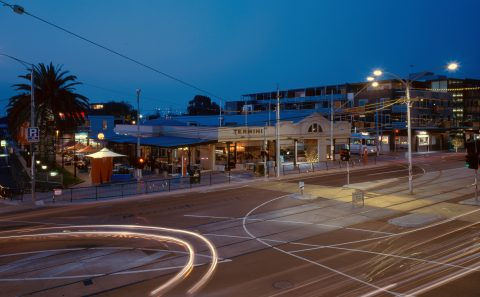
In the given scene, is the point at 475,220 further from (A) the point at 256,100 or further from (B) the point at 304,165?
(A) the point at 256,100

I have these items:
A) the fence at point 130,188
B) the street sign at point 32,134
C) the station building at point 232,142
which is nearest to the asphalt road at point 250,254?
the fence at point 130,188

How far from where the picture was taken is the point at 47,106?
40.4m

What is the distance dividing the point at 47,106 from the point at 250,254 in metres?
32.8

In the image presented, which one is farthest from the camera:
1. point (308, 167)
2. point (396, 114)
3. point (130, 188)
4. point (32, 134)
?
point (396, 114)

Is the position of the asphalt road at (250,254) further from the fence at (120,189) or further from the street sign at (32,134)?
the street sign at (32,134)

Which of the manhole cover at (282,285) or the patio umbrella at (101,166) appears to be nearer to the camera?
the manhole cover at (282,285)

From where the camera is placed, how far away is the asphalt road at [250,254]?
11.7 m

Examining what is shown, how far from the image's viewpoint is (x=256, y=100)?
105438mm

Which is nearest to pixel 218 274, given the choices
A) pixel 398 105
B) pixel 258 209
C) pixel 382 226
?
pixel 382 226

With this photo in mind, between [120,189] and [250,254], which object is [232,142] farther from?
[250,254]

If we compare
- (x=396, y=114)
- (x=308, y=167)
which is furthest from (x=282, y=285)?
(x=396, y=114)

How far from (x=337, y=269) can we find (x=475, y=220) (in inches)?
422

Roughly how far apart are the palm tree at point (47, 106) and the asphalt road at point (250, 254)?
17.9 meters

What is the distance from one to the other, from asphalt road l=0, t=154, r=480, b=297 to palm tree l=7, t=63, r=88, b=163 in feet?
58.9
